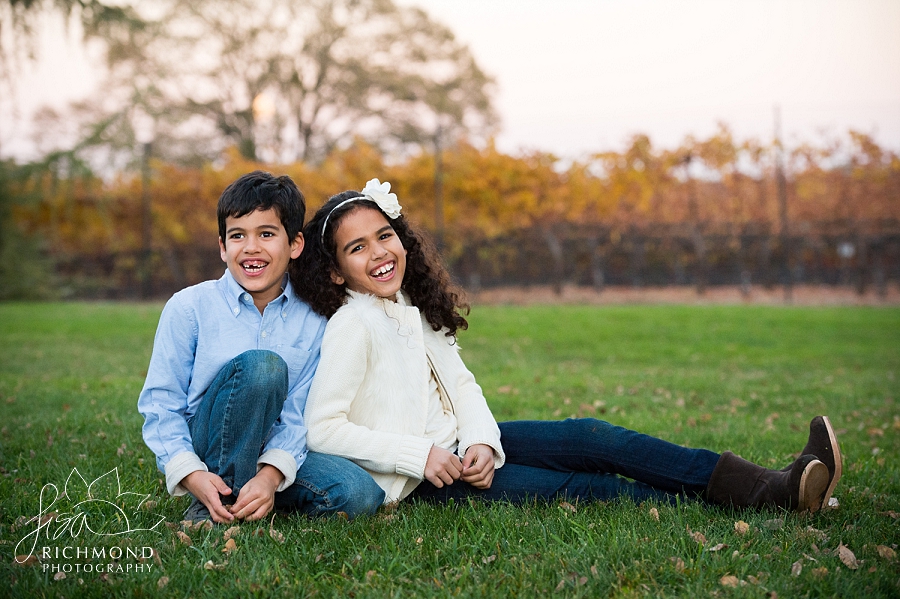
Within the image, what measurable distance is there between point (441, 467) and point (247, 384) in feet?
2.41

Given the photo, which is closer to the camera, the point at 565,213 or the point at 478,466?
the point at 478,466

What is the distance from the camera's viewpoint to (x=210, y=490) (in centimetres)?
251

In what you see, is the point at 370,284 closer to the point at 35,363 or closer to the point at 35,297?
the point at 35,363

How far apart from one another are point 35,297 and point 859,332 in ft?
50.6

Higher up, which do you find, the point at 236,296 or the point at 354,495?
the point at 236,296

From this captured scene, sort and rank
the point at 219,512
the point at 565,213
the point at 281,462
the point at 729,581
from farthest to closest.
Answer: the point at 565,213 → the point at 281,462 → the point at 219,512 → the point at 729,581

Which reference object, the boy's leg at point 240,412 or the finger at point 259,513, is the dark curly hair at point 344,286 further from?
the finger at point 259,513

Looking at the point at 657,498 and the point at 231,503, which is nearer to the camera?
the point at 231,503

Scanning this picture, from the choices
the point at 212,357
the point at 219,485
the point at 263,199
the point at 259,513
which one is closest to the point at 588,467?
the point at 259,513

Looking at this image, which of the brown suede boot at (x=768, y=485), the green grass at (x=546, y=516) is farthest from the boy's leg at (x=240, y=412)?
the brown suede boot at (x=768, y=485)

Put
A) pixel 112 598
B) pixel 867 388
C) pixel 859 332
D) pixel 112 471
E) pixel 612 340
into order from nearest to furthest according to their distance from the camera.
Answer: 1. pixel 112 598
2. pixel 112 471
3. pixel 867 388
4. pixel 612 340
5. pixel 859 332

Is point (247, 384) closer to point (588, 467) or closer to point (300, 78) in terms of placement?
point (588, 467)

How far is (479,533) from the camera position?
99.0 inches

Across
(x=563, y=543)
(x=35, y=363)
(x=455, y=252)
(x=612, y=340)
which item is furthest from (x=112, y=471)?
(x=455, y=252)
